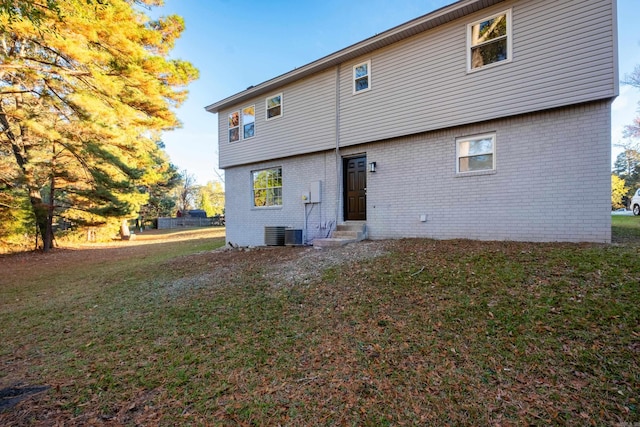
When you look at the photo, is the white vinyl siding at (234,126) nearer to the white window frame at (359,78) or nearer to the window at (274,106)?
the window at (274,106)

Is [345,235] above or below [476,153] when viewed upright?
below

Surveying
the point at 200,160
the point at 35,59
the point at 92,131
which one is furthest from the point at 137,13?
the point at 200,160

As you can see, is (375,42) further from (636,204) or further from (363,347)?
(636,204)

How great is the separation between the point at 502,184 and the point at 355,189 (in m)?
3.89

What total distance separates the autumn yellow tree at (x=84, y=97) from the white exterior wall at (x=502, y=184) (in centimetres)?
651

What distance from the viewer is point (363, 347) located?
316 cm

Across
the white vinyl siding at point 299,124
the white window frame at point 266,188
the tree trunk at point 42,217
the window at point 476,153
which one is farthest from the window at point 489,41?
the tree trunk at point 42,217

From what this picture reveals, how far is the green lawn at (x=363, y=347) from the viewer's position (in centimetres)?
234

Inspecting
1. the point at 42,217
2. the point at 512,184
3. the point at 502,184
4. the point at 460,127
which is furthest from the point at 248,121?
the point at 42,217

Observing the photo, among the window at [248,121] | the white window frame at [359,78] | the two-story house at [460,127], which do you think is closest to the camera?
the two-story house at [460,127]

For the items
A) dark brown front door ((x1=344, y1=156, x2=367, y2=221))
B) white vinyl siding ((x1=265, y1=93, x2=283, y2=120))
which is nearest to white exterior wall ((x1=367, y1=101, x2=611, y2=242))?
dark brown front door ((x1=344, y1=156, x2=367, y2=221))

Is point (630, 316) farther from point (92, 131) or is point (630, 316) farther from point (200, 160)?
point (200, 160)

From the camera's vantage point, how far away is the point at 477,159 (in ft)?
23.2

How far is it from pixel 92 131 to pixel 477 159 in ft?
46.7
